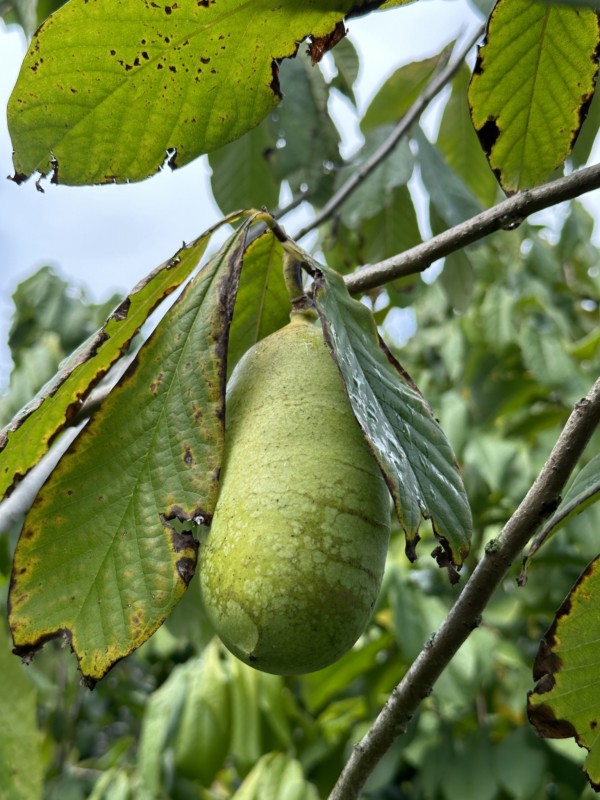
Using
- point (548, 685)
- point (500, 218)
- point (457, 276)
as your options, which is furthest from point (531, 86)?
point (457, 276)

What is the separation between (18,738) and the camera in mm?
766

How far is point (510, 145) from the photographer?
0.68m

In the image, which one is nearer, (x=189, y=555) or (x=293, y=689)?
(x=189, y=555)

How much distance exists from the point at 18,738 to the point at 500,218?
72 centimetres

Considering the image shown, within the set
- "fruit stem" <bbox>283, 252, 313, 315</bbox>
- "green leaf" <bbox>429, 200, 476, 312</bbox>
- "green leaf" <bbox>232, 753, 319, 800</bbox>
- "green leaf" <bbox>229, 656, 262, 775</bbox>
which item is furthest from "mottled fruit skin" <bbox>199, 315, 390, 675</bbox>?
"green leaf" <bbox>229, 656, 262, 775</bbox>

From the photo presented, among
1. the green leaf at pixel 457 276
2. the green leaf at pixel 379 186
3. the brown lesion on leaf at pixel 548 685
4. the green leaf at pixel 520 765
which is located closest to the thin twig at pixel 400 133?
the green leaf at pixel 379 186

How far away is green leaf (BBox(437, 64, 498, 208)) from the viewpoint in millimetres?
1510

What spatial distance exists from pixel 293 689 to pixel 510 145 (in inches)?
85.8

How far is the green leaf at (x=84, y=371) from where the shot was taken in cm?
57

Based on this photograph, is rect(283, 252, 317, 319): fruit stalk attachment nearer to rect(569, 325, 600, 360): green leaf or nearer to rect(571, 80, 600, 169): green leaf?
rect(571, 80, 600, 169): green leaf

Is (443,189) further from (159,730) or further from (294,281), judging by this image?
(159,730)

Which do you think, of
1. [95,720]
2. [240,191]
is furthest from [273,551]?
[95,720]

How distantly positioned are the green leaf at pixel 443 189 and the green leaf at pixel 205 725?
1050 millimetres

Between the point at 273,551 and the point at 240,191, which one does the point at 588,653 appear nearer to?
the point at 273,551
